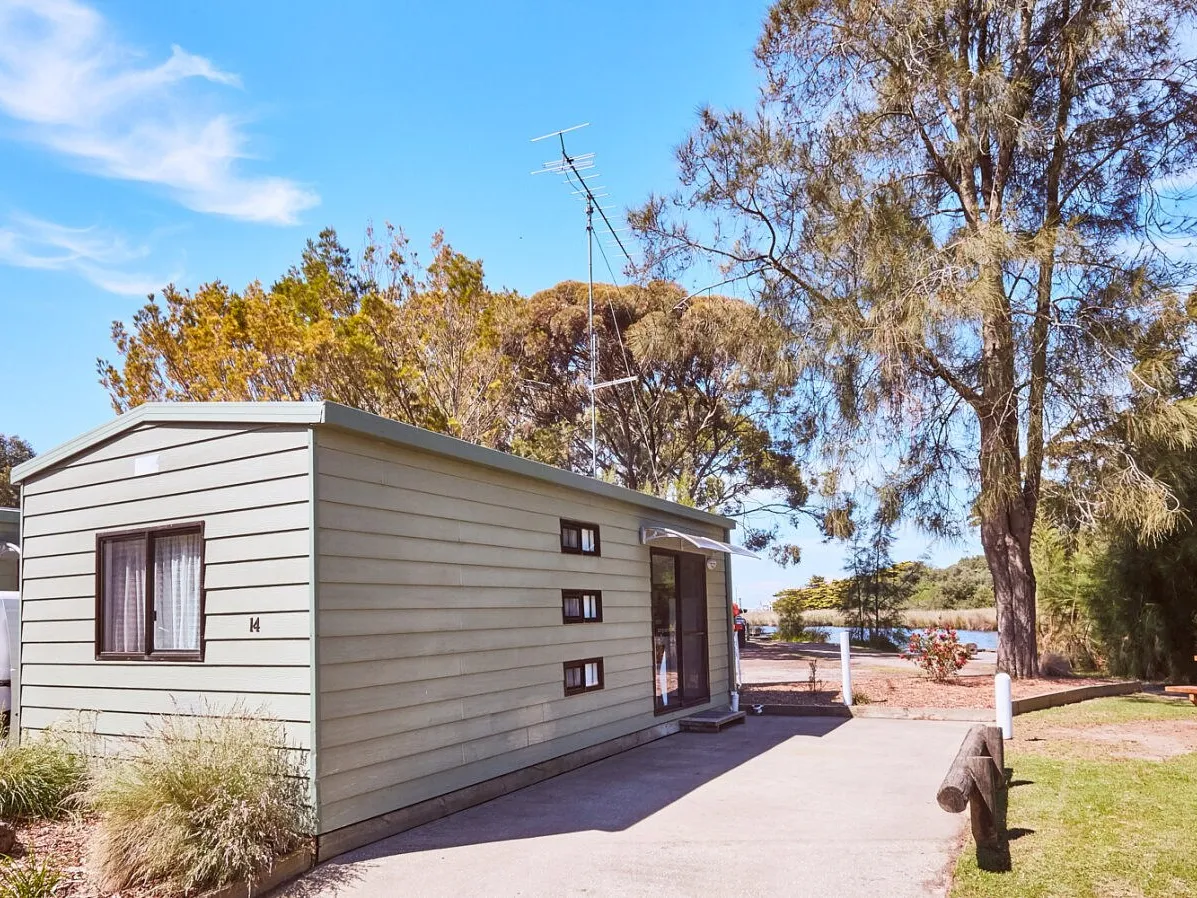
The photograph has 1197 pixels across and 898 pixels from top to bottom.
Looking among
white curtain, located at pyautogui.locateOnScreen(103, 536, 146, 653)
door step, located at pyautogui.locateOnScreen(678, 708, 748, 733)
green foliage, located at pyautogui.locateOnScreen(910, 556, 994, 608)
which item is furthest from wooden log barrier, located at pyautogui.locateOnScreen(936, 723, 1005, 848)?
green foliage, located at pyautogui.locateOnScreen(910, 556, 994, 608)

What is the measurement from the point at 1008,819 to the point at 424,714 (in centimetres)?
368

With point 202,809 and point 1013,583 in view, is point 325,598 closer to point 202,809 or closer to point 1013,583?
point 202,809

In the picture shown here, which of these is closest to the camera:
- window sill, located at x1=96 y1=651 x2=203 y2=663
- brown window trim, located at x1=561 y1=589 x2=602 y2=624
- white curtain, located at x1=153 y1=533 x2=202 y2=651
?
window sill, located at x1=96 y1=651 x2=203 y2=663

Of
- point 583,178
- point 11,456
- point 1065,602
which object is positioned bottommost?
point 1065,602

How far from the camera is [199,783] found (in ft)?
14.8

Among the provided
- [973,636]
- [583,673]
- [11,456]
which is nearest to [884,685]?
[583,673]

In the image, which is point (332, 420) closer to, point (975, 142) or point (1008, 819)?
point (1008, 819)

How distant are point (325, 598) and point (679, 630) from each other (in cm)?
593

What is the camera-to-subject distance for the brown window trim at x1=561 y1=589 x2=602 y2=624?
7.88m

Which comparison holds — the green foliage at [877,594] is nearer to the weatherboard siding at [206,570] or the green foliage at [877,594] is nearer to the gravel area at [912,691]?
the gravel area at [912,691]

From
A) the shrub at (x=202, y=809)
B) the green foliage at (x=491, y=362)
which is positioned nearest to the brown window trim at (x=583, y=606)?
the shrub at (x=202, y=809)

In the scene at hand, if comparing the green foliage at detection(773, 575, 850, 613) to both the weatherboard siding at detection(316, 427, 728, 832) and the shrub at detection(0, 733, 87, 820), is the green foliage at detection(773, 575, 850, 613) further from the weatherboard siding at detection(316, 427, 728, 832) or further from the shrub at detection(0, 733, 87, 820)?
the shrub at detection(0, 733, 87, 820)

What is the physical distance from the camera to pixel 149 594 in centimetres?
591

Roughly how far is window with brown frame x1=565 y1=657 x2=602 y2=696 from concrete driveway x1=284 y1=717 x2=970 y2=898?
656 mm
